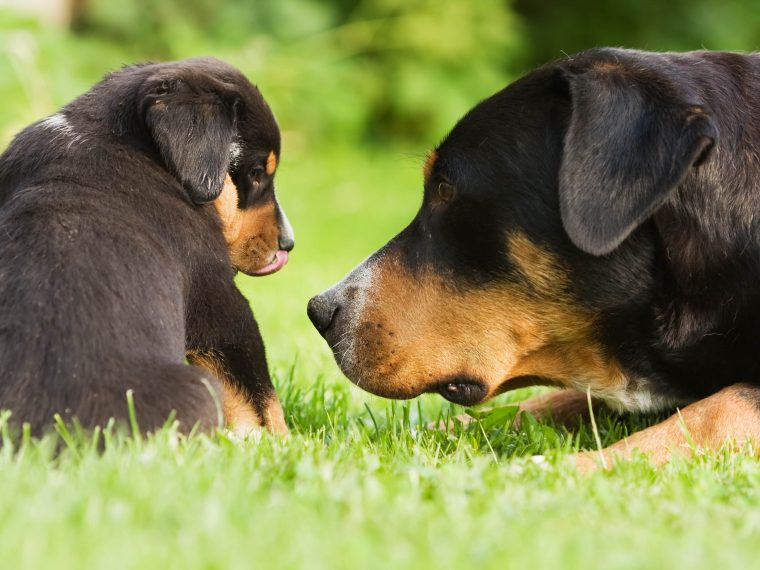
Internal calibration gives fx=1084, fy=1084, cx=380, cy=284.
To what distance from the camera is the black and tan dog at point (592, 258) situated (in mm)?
3340

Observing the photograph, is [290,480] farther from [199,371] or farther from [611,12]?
[611,12]

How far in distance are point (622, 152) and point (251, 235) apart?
1.66m

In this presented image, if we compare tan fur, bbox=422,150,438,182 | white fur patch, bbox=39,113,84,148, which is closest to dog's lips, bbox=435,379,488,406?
tan fur, bbox=422,150,438,182

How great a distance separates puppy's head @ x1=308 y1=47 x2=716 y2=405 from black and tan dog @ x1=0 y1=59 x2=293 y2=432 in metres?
0.46

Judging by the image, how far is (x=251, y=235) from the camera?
4.38m

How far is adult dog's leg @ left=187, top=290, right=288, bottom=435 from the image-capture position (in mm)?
3676

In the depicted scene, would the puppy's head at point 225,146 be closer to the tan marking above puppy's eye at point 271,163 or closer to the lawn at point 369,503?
the tan marking above puppy's eye at point 271,163

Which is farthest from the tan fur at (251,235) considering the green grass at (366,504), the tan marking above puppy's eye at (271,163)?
the green grass at (366,504)

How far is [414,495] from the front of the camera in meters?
2.56

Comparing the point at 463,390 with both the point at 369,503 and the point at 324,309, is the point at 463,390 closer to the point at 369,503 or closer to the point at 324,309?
the point at 324,309

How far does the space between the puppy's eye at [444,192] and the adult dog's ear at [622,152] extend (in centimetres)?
47

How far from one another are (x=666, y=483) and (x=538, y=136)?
1305 mm

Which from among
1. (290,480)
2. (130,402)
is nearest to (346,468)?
(290,480)

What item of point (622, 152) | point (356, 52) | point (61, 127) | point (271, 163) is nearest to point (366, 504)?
point (622, 152)
